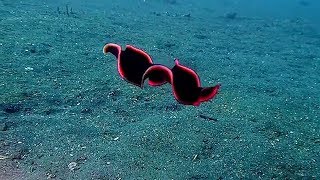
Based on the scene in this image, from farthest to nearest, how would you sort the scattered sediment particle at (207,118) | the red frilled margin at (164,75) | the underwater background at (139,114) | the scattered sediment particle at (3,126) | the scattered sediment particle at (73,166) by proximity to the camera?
the scattered sediment particle at (207,118), the scattered sediment particle at (3,126), the underwater background at (139,114), the scattered sediment particle at (73,166), the red frilled margin at (164,75)

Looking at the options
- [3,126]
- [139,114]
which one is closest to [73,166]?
[3,126]

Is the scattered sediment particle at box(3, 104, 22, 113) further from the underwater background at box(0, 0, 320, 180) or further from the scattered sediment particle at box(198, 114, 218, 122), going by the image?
the scattered sediment particle at box(198, 114, 218, 122)

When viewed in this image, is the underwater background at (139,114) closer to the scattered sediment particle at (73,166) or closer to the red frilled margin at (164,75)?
the scattered sediment particle at (73,166)

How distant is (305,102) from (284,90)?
0.69m

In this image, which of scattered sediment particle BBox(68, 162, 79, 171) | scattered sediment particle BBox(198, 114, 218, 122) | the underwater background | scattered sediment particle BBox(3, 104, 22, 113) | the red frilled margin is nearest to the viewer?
the red frilled margin

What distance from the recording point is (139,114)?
5.43m

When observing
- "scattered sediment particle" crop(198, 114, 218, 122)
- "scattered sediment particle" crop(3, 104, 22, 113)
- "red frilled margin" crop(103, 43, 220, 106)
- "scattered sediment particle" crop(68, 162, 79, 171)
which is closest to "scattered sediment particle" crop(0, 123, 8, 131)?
"scattered sediment particle" crop(3, 104, 22, 113)

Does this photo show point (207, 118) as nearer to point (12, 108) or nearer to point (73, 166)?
point (73, 166)

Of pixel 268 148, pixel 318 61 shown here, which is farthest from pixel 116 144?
pixel 318 61

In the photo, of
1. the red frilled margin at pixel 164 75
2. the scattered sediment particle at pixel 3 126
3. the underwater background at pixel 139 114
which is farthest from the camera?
the scattered sediment particle at pixel 3 126

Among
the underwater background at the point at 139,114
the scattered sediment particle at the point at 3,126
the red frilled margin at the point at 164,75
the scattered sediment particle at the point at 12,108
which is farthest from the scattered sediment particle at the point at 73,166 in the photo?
the red frilled margin at the point at 164,75

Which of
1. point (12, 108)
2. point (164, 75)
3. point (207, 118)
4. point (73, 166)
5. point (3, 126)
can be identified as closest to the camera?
point (164, 75)

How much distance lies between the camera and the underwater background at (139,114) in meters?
4.05

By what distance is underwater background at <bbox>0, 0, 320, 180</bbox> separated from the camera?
4051 mm
